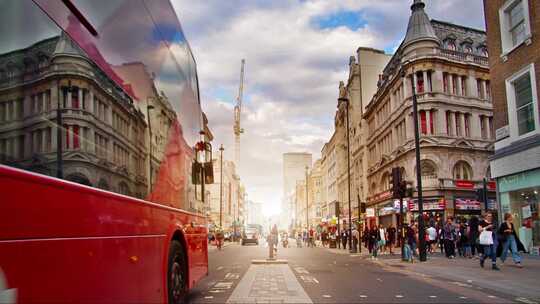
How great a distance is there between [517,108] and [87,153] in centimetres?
2009

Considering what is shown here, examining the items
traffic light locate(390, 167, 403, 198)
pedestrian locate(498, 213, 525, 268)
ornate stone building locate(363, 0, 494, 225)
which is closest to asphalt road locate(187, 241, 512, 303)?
pedestrian locate(498, 213, 525, 268)

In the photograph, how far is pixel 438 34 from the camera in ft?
145

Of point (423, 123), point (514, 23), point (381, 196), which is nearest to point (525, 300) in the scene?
point (514, 23)

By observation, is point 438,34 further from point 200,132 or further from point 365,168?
point 200,132

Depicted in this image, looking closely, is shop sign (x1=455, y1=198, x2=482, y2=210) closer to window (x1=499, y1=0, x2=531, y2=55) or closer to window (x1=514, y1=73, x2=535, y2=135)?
window (x1=514, y1=73, x2=535, y2=135)

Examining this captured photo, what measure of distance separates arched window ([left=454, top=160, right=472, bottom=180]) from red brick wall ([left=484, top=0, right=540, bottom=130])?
63.4ft

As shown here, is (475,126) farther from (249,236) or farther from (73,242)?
(73,242)

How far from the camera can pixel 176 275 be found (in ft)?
23.4

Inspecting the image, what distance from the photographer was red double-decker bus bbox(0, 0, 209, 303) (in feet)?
10.1

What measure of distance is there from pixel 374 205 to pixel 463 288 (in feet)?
138

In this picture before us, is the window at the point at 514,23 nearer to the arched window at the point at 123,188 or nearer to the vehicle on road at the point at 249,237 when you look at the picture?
the arched window at the point at 123,188

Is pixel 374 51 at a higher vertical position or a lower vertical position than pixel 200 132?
higher

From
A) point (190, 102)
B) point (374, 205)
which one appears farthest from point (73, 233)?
point (374, 205)

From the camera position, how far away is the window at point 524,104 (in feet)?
65.0
